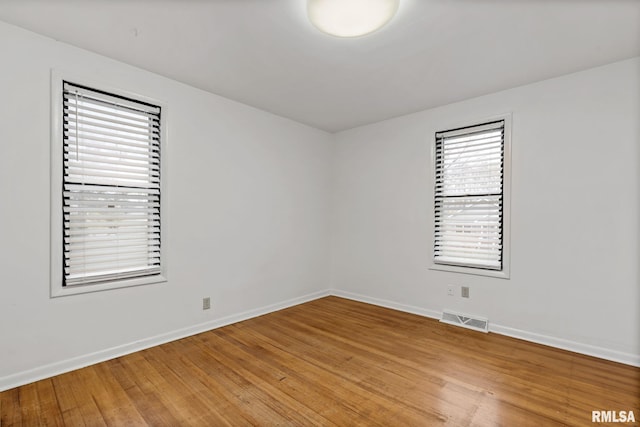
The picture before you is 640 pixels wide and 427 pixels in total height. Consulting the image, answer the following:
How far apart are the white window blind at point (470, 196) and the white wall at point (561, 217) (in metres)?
0.15

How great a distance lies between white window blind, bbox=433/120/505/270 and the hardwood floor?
93 centimetres

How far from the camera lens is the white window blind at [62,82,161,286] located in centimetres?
244

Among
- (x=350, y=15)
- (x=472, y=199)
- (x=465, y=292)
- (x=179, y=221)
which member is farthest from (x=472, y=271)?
(x=179, y=221)

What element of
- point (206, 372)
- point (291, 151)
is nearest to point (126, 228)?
point (206, 372)

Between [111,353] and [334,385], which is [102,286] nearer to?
[111,353]

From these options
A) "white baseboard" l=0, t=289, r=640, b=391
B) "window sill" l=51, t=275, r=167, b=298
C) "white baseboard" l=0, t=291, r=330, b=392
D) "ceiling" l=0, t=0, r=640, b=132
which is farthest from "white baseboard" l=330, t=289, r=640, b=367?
"window sill" l=51, t=275, r=167, b=298

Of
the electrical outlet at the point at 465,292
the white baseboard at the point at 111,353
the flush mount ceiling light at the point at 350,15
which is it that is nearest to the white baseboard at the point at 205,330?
the white baseboard at the point at 111,353

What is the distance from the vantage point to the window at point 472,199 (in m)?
3.24

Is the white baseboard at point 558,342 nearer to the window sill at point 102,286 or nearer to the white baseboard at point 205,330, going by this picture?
the white baseboard at point 205,330

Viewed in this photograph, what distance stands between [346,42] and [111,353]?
3.24 meters

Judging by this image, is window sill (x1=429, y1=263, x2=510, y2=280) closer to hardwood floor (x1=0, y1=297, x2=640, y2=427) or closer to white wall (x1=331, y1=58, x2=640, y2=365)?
white wall (x1=331, y1=58, x2=640, y2=365)

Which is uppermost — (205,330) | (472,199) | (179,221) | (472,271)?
(472,199)

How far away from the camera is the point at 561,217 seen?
2857mm

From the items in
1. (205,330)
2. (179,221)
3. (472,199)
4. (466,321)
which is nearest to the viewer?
(179,221)
